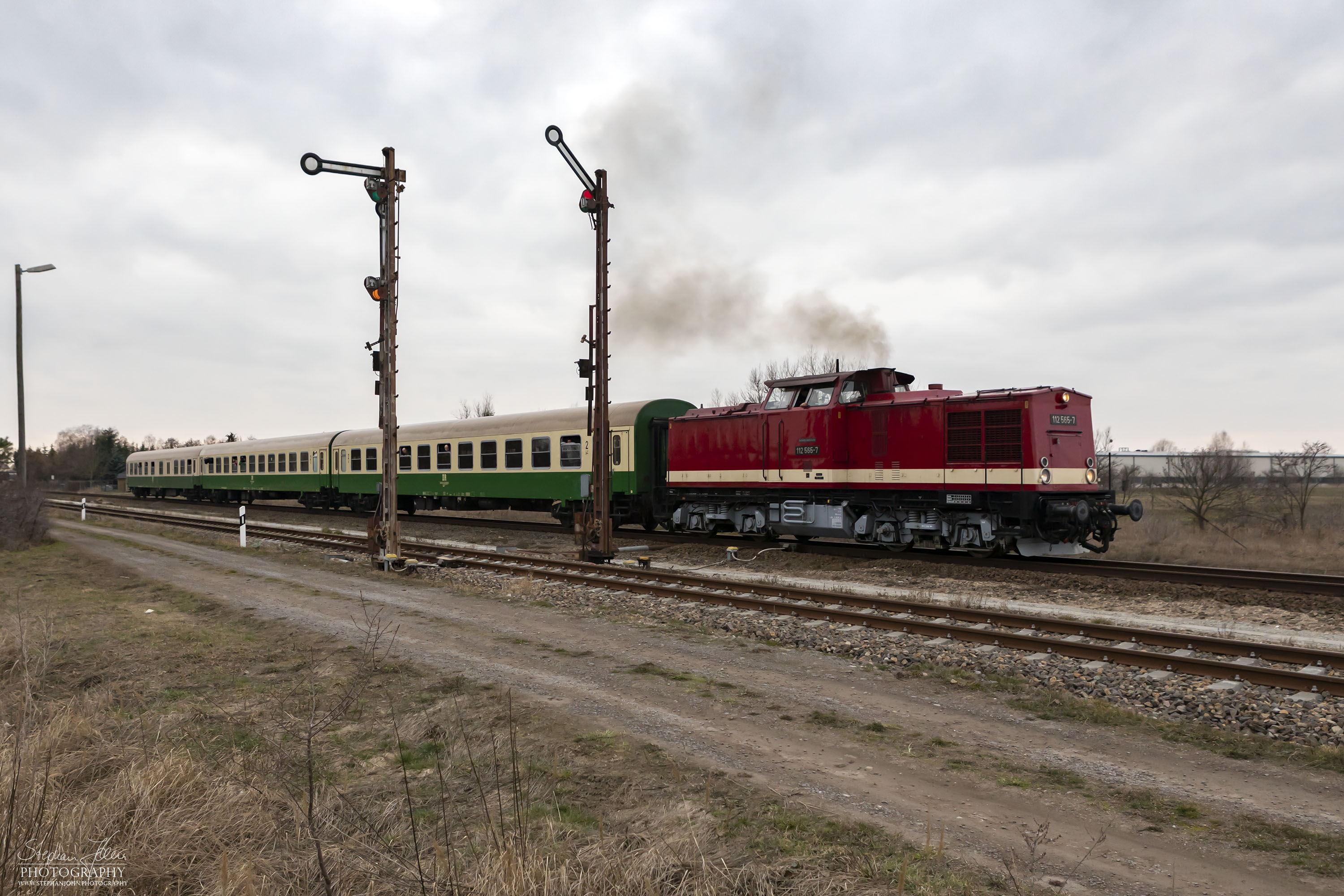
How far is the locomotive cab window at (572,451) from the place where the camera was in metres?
23.4

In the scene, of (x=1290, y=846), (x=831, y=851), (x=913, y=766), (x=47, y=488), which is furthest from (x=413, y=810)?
(x=47, y=488)

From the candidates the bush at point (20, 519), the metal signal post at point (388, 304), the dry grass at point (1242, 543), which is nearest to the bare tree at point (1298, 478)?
the dry grass at point (1242, 543)

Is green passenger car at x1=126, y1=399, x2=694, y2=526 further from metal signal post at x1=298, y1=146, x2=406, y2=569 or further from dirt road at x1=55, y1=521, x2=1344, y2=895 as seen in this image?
dirt road at x1=55, y1=521, x2=1344, y2=895

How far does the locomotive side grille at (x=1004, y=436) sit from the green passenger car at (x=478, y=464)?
8162 mm

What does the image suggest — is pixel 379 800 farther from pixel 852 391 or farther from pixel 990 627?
pixel 852 391

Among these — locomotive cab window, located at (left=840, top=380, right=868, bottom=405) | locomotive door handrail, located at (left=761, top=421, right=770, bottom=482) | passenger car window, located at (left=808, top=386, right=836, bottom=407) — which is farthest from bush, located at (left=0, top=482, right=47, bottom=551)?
locomotive cab window, located at (left=840, top=380, right=868, bottom=405)

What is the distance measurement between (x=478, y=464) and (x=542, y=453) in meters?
3.47

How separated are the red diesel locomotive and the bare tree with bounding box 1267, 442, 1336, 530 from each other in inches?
660

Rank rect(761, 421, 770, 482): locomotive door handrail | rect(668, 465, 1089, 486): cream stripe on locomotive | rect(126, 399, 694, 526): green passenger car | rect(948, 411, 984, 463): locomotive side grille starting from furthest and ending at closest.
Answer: rect(126, 399, 694, 526): green passenger car, rect(761, 421, 770, 482): locomotive door handrail, rect(948, 411, 984, 463): locomotive side grille, rect(668, 465, 1089, 486): cream stripe on locomotive

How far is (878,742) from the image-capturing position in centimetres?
602

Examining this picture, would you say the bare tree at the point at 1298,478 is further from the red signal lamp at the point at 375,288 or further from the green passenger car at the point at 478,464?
the red signal lamp at the point at 375,288

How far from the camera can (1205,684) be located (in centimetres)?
763

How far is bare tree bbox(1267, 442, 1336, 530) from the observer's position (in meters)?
28.2

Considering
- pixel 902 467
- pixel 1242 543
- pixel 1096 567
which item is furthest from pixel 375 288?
pixel 1242 543
